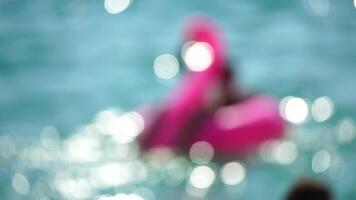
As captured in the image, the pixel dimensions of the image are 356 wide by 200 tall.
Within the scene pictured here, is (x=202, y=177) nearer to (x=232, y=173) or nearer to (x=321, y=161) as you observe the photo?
(x=232, y=173)

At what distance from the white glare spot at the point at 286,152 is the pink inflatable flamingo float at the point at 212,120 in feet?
0.26

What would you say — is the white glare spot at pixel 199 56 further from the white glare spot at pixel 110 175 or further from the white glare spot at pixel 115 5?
the white glare spot at pixel 115 5

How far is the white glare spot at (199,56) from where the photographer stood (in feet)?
11.2

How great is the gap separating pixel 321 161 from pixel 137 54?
138 centimetres

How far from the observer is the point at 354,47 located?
13.4 feet

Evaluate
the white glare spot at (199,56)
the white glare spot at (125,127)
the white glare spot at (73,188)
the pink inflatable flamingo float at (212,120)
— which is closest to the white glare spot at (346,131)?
Result: the pink inflatable flamingo float at (212,120)

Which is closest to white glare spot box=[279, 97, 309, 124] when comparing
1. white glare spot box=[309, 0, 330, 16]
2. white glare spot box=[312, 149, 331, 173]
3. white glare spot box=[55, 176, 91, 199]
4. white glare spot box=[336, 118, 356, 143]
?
white glare spot box=[336, 118, 356, 143]

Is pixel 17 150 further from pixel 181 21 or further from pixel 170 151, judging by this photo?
pixel 181 21

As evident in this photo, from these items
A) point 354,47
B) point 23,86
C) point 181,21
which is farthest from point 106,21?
point 354,47

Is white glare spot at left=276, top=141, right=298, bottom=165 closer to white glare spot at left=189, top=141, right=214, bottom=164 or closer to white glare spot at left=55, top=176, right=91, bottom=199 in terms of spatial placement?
white glare spot at left=189, top=141, right=214, bottom=164

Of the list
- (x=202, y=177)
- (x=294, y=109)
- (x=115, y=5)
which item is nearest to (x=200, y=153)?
(x=202, y=177)

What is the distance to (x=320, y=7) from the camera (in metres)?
4.46

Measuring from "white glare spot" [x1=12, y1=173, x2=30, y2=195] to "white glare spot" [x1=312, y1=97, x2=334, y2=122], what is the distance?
4.45 ft

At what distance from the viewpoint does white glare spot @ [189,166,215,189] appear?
10.4 ft
